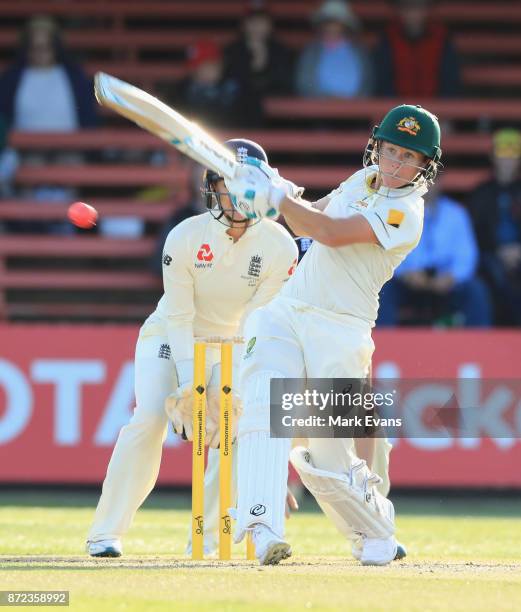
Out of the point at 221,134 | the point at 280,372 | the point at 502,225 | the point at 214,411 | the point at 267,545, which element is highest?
the point at 221,134

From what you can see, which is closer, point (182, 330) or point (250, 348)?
point (250, 348)

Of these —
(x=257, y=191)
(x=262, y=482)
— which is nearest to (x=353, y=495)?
(x=262, y=482)

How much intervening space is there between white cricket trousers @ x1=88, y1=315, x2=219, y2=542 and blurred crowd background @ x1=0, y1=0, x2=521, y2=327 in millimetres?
4917

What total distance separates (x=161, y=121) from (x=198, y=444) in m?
1.52

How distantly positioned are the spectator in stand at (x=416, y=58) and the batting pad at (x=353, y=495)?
7.02m

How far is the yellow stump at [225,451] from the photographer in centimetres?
673

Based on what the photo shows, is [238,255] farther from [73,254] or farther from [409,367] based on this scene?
[73,254]

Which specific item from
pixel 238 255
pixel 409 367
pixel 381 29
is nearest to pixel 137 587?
pixel 238 255

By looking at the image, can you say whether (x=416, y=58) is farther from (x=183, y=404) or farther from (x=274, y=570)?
(x=274, y=570)

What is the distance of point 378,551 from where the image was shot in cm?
666

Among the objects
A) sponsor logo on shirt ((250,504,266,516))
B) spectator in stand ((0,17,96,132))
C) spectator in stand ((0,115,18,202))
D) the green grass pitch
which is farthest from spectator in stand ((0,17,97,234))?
sponsor logo on shirt ((250,504,266,516))

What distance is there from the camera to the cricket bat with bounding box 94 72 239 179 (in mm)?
6051

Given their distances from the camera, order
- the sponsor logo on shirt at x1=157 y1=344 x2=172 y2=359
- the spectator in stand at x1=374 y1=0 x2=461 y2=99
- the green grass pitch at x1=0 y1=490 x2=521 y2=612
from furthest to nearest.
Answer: the spectator in stand at x1=374 y1=0 x2=461 y2=99 < the sponsor logo on shirt at x1=157 y1=344 x2=172 y2=359 < the green grass pitch at x1=0 y1=490 x2=521 y2=612

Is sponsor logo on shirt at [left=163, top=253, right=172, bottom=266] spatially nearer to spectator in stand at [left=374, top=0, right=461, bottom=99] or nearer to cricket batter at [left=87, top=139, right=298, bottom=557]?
cricket batter at [left=87, top=139, right=298, bottom=557]
